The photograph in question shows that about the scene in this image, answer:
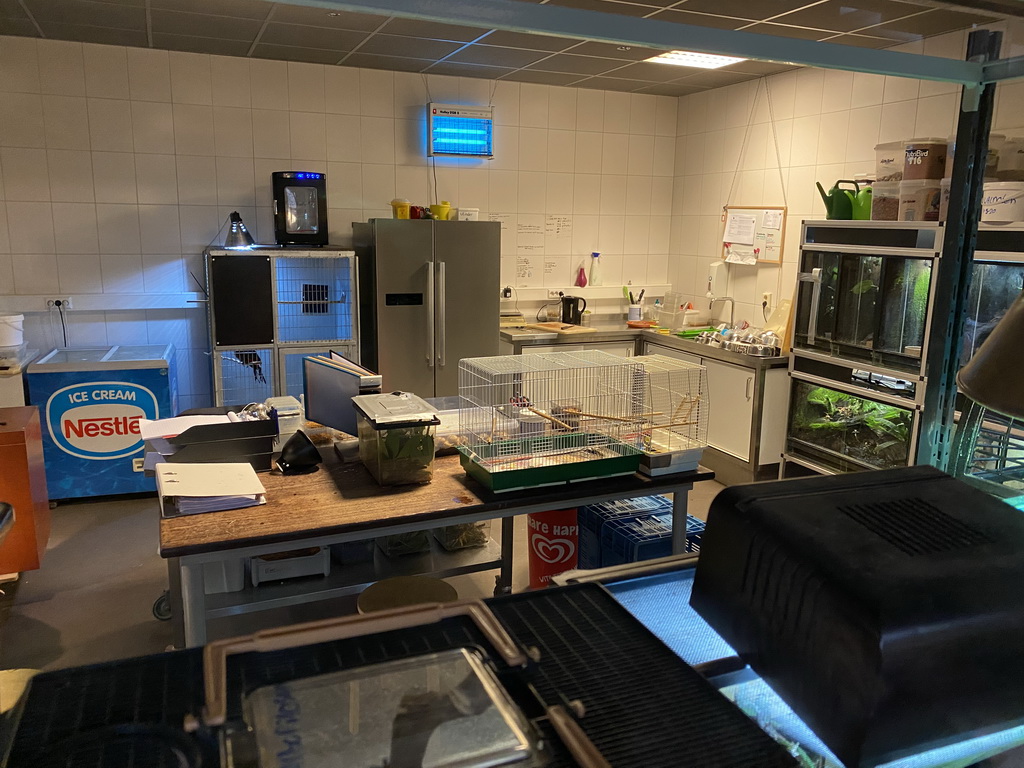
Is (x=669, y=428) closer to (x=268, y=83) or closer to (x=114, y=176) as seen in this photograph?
(x=268, y=83)

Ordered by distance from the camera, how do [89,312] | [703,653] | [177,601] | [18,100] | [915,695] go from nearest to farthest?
[915,695], [703,653], [177,601], [18,100], [89,312]

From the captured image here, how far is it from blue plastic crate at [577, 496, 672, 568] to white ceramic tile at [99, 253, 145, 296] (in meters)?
Result: 3.45

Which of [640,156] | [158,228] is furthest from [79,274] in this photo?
[640,156]

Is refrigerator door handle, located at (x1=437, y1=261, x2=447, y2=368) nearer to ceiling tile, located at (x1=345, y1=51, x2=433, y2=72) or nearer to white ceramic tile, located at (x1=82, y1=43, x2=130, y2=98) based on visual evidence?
ceiling tile, located at (x1=345, y1=51, x2=433, y2=72)

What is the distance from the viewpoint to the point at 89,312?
4.83 metres

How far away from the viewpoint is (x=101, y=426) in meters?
4.38

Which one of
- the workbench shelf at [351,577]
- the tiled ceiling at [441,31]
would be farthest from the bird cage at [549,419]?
the tiled ceiling at [441,31]

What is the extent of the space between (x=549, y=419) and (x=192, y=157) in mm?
3544

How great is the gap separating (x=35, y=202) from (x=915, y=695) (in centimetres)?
533

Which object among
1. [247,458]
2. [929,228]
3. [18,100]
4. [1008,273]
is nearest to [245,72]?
[18,100]

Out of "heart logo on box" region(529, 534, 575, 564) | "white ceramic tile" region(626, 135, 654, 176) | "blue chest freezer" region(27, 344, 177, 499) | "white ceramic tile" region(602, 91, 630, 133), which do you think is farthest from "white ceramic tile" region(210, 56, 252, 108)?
"heart logo on box" region(529, 534, 575, 564)

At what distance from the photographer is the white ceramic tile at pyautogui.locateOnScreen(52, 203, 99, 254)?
4676 mm

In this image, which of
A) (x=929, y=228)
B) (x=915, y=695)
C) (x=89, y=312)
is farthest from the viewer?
(x=89, y=312)

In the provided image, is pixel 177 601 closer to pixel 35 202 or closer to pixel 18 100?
pixel 35 202
